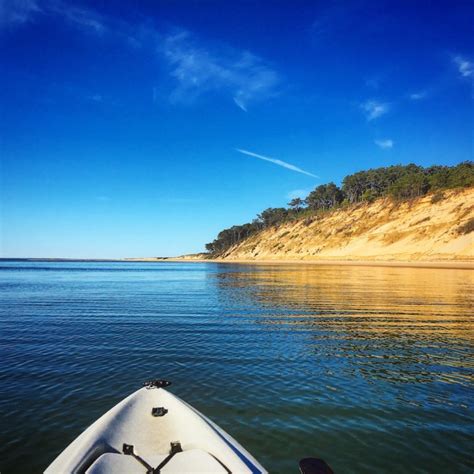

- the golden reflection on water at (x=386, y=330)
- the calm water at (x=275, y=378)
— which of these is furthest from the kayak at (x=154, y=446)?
the golden reflection on water at (x=386, y=330)

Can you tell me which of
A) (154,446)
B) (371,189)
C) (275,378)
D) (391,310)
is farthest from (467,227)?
(154,446)

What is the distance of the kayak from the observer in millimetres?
4848

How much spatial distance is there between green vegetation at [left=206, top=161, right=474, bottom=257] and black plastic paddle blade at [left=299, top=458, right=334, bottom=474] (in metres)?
76.6

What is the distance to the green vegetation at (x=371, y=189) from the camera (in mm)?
90375

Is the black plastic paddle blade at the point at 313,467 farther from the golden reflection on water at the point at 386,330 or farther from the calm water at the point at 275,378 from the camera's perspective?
the golden reflection on water at the point at 386,330

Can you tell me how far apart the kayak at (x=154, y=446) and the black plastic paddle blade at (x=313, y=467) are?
0.64 m

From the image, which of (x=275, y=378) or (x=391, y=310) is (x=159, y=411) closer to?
(x=275, y=378)

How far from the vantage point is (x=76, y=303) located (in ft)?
84.7

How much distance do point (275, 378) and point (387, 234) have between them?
87.3m

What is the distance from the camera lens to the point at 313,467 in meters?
4.90

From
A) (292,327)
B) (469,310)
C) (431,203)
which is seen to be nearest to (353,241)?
(431,203)

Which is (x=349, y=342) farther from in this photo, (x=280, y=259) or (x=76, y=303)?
(x=280, y=259)

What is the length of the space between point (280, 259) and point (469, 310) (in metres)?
102

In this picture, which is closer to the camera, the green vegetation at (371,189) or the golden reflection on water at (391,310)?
the golden reflection on water at (391,310)
